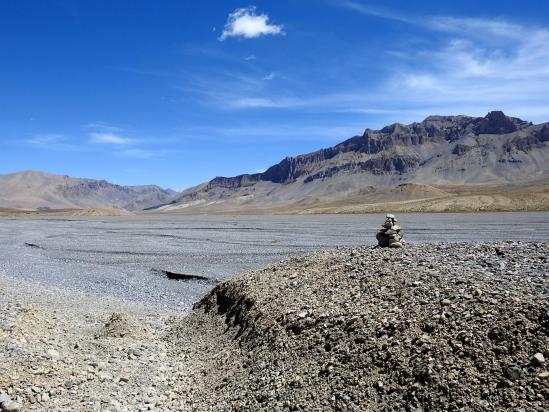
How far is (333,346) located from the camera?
8797 millimetres

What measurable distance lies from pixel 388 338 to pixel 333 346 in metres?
1.08

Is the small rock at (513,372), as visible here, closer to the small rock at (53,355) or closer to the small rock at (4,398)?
the small rock at (4,398)

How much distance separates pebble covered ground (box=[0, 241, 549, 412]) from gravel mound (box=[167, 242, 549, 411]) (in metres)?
0.03

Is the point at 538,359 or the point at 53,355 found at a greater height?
the point at 538,359

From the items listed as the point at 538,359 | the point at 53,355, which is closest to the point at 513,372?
the point at 538,359

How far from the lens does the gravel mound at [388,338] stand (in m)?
6.87

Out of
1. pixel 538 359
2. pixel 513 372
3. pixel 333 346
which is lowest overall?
pixel 333 346

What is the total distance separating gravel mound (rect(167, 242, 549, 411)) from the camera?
687cm

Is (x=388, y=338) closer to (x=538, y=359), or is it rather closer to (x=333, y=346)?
(x=333, y=346)

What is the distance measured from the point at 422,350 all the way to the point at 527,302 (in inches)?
76.5

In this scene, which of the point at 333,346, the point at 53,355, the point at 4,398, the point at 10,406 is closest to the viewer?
the point at 10,406

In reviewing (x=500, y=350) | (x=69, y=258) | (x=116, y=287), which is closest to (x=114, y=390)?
→ (x=500, y=350)

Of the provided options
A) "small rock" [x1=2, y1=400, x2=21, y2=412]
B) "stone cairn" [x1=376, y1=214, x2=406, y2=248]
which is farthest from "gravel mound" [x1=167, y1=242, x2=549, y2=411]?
"small rock" [x1=2, y1=400, x2=21, y2=412]

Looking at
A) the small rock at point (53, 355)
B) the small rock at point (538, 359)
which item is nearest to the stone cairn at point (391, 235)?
the small rock at point (538, 359)
